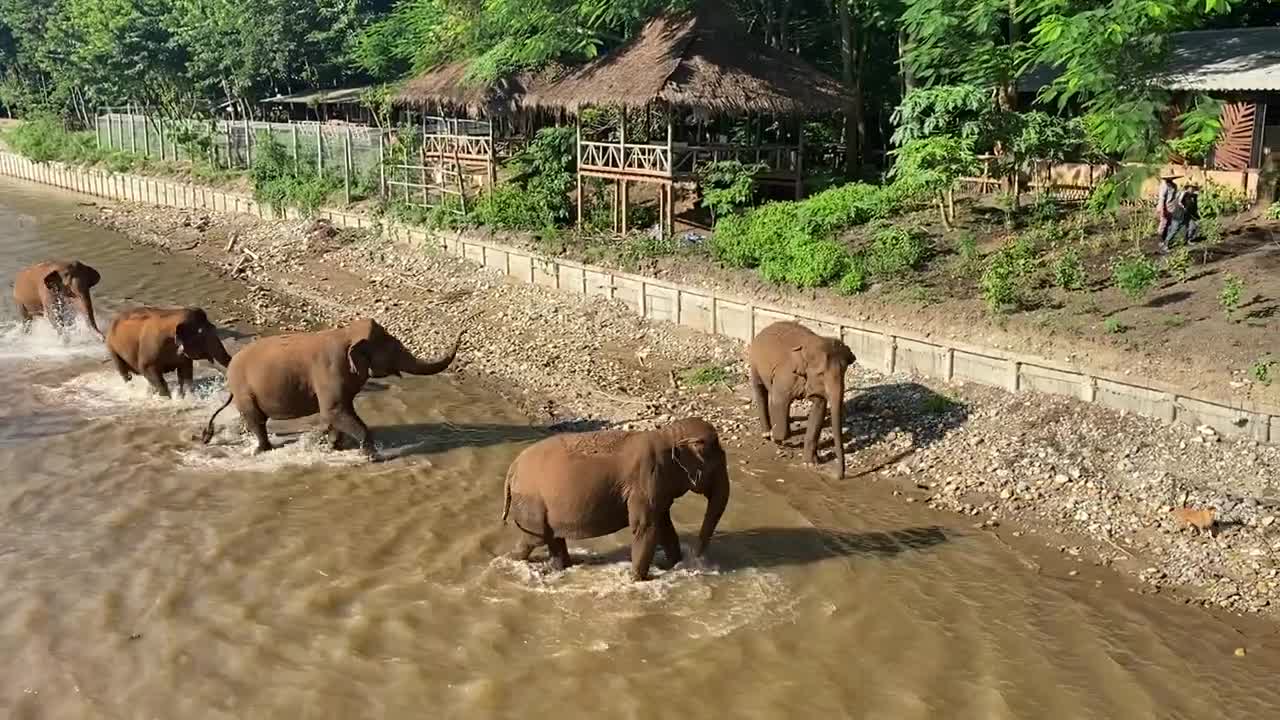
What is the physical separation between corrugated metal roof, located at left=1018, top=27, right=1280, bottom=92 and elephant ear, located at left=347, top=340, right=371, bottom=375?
46.8 ft

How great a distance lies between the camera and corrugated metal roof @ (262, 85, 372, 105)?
1683 inches

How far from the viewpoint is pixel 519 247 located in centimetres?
2312

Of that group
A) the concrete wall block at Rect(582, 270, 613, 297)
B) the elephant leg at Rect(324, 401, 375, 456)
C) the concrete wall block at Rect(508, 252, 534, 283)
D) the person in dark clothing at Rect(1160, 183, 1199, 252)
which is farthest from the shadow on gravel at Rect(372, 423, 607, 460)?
the person in dark clothing at Rect(1160, 183, 1199, 252)

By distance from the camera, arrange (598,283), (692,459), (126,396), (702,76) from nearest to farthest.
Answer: (692,459)
(126,396)
(598,283)
(702,76)

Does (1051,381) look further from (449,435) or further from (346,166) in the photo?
(346,166)

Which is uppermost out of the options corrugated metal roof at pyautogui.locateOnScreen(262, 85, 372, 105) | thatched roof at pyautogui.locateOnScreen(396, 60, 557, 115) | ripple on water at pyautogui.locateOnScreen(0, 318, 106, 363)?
corrugated metal roof at pyautogui.locateOnScreen(262, 85, 372, 105)

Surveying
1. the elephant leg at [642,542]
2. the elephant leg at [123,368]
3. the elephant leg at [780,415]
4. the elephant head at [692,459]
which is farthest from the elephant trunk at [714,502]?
the elephant leg at [123,368]

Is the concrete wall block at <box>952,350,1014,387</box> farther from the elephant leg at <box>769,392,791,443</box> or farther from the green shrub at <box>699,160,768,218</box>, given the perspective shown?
the green shrub at <box>699,160,768,218</box>

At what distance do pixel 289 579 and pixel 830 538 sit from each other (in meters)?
5.60

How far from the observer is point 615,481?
32.6 ft

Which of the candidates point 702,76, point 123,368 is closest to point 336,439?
point 123,368

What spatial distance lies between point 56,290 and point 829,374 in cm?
1360

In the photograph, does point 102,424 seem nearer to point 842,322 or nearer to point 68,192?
point 842,322

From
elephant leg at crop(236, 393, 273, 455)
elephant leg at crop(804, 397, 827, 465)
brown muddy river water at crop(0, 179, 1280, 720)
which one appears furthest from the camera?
elephant leg at crop(804, 397, 827, 465)
